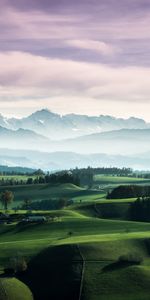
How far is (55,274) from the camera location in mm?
123875

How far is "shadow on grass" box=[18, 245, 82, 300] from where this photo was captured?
116188mm

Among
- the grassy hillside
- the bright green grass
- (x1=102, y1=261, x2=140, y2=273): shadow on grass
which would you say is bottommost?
the grassy hillside

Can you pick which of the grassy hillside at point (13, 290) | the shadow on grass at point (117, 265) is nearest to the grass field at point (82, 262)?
the shadow on grass at point (117, 265)

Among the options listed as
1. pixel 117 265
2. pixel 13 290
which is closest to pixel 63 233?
pixel 117 265

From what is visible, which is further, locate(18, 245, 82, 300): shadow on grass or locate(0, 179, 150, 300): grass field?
locate(18, 245, 82, 300): shadow on grass

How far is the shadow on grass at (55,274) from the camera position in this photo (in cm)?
11619

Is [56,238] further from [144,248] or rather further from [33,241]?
[144,248]

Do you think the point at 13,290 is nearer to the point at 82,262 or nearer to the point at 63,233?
the point at 82,262

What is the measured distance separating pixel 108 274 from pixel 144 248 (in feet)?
68.5

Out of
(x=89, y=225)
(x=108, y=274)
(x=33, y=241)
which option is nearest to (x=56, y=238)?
(x=33, y=241)

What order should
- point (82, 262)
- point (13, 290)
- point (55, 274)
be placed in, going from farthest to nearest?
point (82, 262) → point (55, 274) → point (13, 290)

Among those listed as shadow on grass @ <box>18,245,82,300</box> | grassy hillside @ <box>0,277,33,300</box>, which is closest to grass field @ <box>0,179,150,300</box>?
shadow on grass @ <box>18,245,82,300</box>

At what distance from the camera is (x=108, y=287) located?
116m

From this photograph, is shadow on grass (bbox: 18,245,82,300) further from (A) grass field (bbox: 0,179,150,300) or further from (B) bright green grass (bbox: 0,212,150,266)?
(B) bright green grass (bbox: 0,212,150,266)
